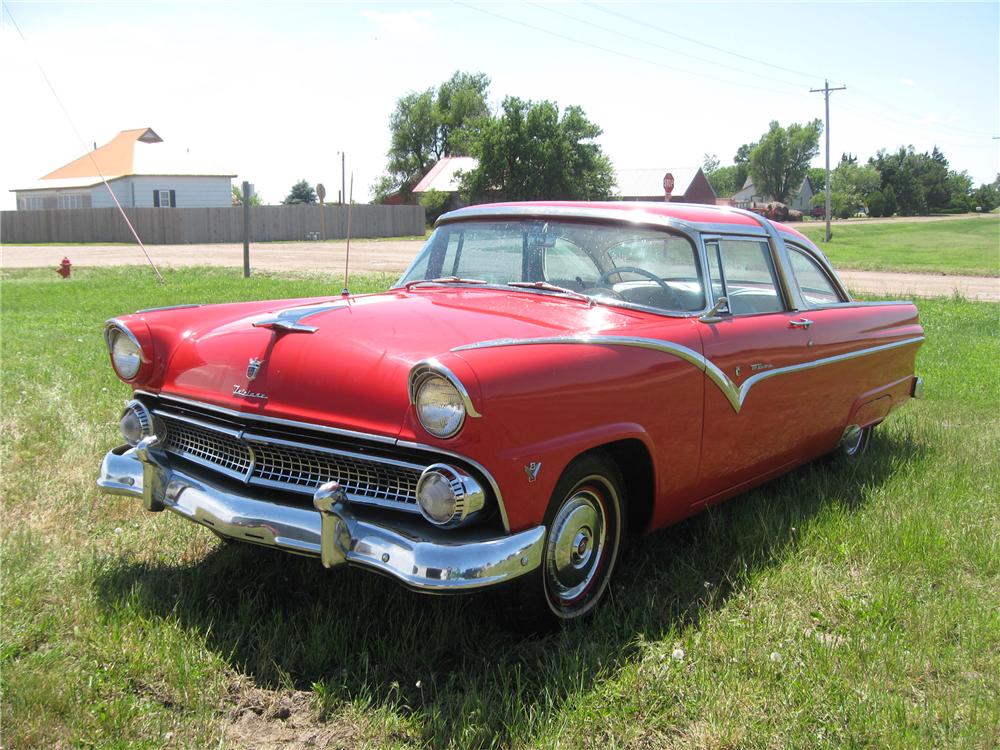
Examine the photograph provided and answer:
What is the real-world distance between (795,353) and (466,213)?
1.66m

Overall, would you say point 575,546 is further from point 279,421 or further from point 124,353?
point 124,353

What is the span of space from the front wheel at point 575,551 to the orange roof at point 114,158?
48034 mm

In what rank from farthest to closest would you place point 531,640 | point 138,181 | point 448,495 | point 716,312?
point 138,181 < point 716,312 < point 531,640 < point 448,495

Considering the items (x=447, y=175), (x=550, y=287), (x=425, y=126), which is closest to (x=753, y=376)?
(x=550, y=287)

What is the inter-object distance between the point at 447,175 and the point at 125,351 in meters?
57.0

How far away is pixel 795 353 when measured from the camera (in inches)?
164

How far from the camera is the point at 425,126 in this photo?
68.4m

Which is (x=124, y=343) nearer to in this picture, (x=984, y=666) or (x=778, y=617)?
(x=778, y=617)

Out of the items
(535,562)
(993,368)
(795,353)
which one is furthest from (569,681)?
(993,368)

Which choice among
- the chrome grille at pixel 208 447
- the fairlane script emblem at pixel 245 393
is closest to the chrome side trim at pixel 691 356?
the fairlane script emblem at pixel 245 393

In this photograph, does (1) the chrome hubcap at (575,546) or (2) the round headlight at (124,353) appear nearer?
(1) the chrome hubcap at (575,546)

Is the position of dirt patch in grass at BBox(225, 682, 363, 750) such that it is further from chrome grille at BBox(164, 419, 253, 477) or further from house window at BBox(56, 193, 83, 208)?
house window at BBox(56, 193, 83, 208)

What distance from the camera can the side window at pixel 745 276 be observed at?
155 inches

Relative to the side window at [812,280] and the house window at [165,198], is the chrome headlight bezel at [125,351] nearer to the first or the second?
the side window at [812,280]
